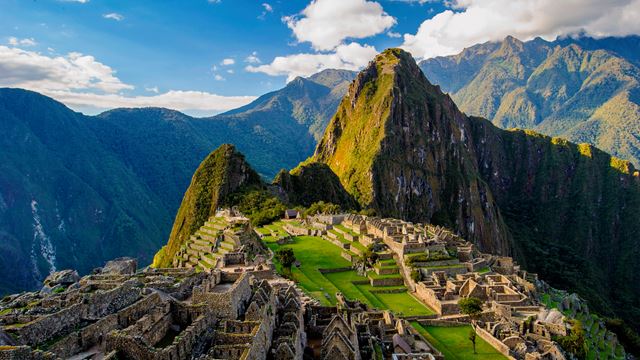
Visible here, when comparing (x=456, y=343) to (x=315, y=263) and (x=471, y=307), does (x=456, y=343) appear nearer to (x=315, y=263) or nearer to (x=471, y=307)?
(x=471, y=307)

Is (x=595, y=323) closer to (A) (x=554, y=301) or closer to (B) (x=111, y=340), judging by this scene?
(A) (x=554, y=301)

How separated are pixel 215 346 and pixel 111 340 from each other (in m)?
3.49

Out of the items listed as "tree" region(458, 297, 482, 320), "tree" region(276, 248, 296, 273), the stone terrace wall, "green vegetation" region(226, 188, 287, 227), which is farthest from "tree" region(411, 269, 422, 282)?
"green vegetation" region(226, 188, 287, 227)

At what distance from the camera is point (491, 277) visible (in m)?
54.3

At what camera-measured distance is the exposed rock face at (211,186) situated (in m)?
117

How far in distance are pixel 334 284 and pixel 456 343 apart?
15653 mm

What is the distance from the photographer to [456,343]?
39344 mm

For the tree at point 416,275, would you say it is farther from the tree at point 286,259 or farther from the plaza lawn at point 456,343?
the tree at point 286,259

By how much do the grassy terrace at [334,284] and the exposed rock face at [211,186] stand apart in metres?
53.9

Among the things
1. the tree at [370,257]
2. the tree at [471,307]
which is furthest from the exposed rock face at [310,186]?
the tree at [471,307]

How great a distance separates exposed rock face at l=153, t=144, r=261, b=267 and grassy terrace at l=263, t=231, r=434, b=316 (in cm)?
5390

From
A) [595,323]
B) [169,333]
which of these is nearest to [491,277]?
[595,323]

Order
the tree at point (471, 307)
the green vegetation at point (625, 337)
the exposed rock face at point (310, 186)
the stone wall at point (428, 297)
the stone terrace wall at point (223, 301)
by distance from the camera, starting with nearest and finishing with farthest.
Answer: the stone terrace wall at point (223, 301) < the tree at point (471, 307) < the stone wall at point (428, 297) < the green vegetation at point (625, 337) < the exposed rock face at point (310, 186)

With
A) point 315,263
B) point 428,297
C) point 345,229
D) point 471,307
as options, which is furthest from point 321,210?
point 471,307
